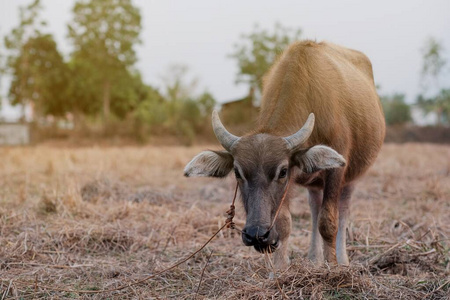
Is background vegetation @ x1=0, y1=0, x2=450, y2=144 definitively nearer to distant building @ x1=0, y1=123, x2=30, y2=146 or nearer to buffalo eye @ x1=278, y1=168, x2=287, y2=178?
distant building @ x1=0, y1=123, x2=30, y2=146

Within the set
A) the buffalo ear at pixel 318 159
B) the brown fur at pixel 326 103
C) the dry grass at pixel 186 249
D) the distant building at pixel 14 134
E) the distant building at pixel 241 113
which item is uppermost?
the brown fur at pixel 326 103

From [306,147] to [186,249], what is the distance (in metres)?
1.98

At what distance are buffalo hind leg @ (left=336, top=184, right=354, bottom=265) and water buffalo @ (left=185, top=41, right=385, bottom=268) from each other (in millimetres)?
11

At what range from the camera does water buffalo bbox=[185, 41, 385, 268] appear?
3922 mm

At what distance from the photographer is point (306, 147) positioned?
14.6 feet

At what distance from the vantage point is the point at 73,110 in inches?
1858

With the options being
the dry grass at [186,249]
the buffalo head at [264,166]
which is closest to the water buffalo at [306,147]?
the buffalo head at [264,166]

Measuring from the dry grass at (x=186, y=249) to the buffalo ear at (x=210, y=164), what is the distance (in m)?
0.81

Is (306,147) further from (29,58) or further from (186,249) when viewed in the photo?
(29,58)

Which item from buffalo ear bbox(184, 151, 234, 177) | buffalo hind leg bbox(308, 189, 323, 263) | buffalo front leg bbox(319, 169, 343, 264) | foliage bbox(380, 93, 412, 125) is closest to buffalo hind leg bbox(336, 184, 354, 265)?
buffalo hind leg bbox(308, 189, 323, 263)

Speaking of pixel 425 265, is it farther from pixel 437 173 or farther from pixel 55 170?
pixel 55 170

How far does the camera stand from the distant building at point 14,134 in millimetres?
30041

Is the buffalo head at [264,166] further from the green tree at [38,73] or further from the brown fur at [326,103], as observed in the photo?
the green tree at [38,73]

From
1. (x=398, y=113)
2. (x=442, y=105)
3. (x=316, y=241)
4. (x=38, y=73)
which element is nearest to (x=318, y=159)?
(x=316, y=241)
